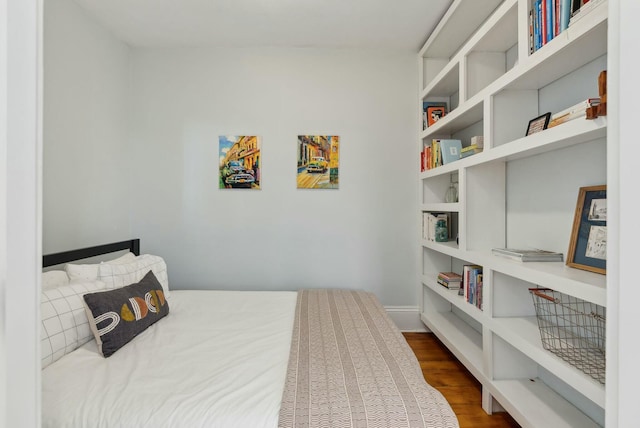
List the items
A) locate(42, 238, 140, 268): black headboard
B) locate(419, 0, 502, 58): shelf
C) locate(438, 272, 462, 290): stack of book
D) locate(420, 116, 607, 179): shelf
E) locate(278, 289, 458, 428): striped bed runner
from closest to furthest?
locate(278, 289, 458, 428): striped bed runner, locate(420, 116, 607, 179): shelf, locate(42, 238, 140, 268): black headboard, locate(419, 0, 502, 58): shelf, locate(438, 272, 462, 290): stack of book

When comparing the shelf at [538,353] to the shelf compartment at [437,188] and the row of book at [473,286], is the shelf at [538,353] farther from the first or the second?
the shelf compartment at [437,188]

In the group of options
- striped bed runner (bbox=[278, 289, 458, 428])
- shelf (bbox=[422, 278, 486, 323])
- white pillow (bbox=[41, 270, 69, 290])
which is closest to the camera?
striped bed runner (bbox=[278, 289, 458, 428])

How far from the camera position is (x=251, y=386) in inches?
48.6

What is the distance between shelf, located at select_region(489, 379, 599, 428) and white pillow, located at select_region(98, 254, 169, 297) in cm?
221

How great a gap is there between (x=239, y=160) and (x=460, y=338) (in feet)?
7.81

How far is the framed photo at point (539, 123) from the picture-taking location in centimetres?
161

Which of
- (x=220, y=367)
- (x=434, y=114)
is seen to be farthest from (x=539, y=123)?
(x=220, y=367)

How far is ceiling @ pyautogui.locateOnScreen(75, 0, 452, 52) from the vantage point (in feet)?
7.72

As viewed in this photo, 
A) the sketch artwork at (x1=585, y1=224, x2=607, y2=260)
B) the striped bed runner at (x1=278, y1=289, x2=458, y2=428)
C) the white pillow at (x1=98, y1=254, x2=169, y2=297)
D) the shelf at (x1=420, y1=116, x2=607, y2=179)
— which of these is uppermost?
the shelf at (x1=420, y1=116, x2=607, y2=179)

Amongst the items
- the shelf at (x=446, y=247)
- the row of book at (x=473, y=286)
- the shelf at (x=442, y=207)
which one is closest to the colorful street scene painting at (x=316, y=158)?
the shelf at (x=442, y=207)

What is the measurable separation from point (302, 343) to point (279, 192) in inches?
64.7

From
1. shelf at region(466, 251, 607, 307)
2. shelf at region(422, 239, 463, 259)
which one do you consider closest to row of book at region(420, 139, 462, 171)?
shelf at region(422, 239, 463, 259)

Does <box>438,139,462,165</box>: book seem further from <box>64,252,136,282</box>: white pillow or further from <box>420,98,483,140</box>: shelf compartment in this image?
<box>64,252,136,282</box>: white pillow

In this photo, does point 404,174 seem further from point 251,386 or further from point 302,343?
point 251,386
